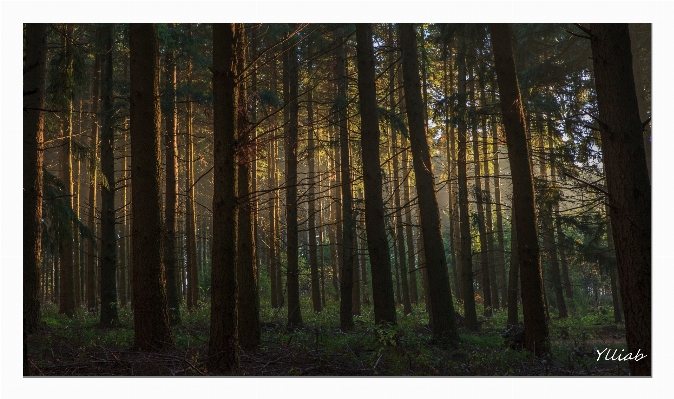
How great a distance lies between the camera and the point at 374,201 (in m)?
9.26

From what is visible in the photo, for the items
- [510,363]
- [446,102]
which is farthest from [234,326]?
[446,102]

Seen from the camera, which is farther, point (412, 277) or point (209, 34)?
point (412, 277)

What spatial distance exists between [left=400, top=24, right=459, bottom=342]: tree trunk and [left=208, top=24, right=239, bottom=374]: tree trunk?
4.90 m

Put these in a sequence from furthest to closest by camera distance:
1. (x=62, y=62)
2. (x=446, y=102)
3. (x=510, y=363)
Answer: (x=446, y=102) < (x=62, y=62) < (x=510, y=363)

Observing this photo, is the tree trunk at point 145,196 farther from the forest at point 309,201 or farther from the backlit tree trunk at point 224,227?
the backlit tree trunk at point 224,227

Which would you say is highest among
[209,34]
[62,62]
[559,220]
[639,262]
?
[209,34]

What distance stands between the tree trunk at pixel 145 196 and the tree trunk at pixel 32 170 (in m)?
1.78

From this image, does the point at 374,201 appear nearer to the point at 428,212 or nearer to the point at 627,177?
the point at 428,212

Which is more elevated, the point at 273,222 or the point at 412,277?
the point at 273,222

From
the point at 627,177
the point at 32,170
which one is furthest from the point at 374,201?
the point at 32,170

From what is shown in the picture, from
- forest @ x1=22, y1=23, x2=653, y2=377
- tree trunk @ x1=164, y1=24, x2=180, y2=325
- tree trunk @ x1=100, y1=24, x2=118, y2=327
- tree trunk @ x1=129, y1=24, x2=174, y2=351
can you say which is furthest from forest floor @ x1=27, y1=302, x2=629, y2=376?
tree trunk @ x1=164, y1=24, x2=180, y2=325

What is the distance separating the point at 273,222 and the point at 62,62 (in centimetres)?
1227

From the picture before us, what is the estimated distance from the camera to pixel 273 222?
1952 centimetres
